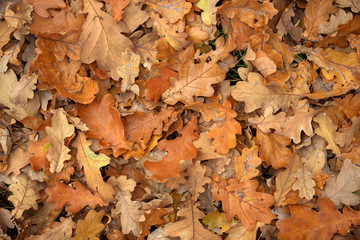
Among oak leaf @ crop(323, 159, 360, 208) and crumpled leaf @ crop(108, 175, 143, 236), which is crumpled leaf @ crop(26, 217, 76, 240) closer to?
crumpled leaf @ crop(108, 175, 143, 236)

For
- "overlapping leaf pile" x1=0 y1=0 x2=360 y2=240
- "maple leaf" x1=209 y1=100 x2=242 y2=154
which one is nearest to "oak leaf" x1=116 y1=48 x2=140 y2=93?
"overlapping leaf pile" x1=0 y1=0 x2=360 y2=240

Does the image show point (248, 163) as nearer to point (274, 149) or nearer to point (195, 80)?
point (274, 149)

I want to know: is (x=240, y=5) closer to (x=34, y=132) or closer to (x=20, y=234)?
(x=34, y=132)

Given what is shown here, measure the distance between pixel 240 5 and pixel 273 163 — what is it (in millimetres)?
895

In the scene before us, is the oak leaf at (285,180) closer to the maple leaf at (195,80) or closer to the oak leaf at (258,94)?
the oak leaf at (258,94)

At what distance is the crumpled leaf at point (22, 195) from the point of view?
190 cm

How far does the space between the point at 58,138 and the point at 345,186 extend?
157 cm

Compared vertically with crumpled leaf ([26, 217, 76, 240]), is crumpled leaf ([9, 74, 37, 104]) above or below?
above

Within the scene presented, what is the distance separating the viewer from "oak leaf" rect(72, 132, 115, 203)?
1.87 metres

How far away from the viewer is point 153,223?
1855 millimetres

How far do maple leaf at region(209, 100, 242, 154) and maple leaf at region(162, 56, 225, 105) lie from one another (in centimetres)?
13

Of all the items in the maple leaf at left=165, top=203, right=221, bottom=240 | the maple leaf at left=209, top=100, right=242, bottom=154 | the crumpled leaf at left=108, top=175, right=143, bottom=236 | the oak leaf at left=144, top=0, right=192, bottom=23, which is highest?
the oak leaf at left=144, top=0, right=192, bottom=23

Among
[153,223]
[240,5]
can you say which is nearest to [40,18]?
[240,5]

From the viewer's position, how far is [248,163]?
71.6 inches
